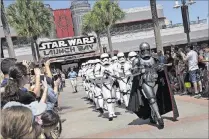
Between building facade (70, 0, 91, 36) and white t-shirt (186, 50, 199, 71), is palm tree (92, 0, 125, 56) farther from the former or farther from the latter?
white t-shirt (186, 50, 199, 71)

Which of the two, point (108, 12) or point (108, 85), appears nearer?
point (108, 85)

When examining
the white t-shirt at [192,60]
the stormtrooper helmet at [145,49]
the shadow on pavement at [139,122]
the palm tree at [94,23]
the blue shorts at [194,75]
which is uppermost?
the palm tree at [94,23]

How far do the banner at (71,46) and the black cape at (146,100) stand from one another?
Answer: 3557cm

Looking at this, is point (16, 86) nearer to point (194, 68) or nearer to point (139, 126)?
point (139, 126)

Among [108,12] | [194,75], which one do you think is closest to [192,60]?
[194,75]

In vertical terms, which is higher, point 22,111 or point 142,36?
point 22,111

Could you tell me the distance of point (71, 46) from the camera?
4528 cm

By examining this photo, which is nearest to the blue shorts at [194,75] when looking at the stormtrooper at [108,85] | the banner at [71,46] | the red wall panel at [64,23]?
the stormtrooper at [108,85]

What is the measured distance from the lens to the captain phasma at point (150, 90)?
909 cm

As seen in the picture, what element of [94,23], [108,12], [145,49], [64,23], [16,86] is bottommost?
[145,49]

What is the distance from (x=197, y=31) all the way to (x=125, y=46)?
9.91 m

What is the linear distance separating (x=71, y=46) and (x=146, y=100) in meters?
36.2

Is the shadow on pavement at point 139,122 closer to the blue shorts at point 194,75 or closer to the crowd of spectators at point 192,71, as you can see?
the crowd of spectators at point 192,71

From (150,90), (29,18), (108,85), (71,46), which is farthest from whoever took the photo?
(71,46)
